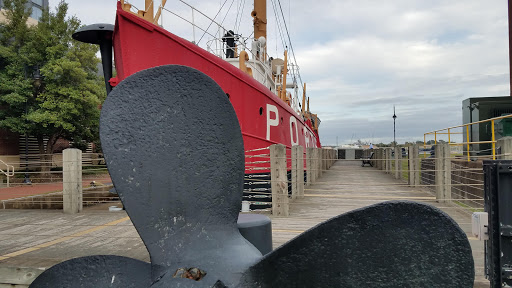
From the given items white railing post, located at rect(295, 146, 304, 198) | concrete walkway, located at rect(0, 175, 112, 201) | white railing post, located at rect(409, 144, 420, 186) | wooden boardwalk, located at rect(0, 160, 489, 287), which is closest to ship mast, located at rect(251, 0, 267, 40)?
white railing post, located at rect(295, 146, 304, 198)

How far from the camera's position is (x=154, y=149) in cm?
169

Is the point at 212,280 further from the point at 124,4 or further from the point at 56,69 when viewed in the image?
the point at 56,69

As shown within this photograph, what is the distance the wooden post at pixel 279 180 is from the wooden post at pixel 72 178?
12.7ft

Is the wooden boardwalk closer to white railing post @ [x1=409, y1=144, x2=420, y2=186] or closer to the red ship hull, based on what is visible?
the red ship hull

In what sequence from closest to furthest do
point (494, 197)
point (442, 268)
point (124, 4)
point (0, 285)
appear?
1. point (442, 268)
2. point (494, 197)
3. point (0, 285)
4. point (124, 4)

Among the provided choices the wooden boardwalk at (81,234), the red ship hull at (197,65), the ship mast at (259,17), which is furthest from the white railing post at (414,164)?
the ship mast at (259,17)

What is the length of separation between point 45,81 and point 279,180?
55.0 ft

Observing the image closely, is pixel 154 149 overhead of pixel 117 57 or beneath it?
beneath

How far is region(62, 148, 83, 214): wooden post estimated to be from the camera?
675 cm

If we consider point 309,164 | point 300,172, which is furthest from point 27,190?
point 300,172

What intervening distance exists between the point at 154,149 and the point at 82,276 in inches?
27.5

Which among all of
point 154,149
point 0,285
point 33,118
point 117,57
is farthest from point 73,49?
point 154,149

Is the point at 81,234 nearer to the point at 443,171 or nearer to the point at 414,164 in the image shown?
the point at 443,171

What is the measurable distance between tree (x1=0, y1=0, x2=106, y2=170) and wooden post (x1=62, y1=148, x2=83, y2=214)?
1152 cm
